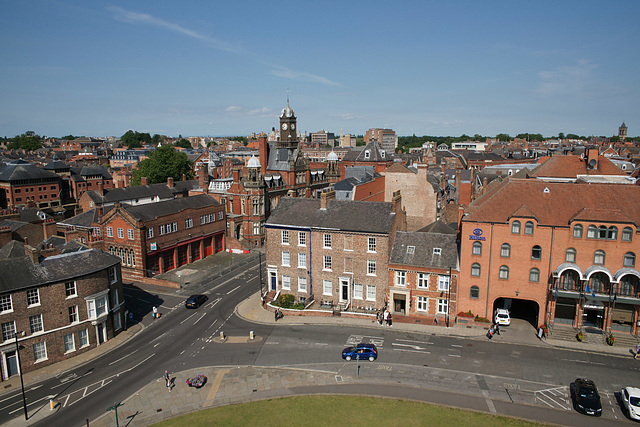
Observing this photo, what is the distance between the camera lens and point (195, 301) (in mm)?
52344

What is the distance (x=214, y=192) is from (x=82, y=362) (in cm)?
4958

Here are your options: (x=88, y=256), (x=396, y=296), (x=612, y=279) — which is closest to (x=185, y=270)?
(x=88, y=256)

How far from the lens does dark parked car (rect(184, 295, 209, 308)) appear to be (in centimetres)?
5194

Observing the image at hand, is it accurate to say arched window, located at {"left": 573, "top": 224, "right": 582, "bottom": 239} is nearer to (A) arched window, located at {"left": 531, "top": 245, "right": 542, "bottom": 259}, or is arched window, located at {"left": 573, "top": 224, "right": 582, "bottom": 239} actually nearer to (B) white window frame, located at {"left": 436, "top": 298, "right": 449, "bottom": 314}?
(A) arched window, located at {"left": 531, "top": 245, "right": 542, "bottom": 259}

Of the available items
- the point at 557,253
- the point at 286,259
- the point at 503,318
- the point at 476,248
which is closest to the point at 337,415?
the point at 503,318

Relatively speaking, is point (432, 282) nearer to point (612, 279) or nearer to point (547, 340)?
point (547, 340)

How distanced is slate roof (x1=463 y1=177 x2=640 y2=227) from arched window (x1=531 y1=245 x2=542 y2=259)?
2.49m

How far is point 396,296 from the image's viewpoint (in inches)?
1875

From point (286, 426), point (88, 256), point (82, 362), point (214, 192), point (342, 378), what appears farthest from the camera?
point (214, 192)

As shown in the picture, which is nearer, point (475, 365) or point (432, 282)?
point (475, 365)

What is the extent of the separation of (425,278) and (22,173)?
101587 millimetres

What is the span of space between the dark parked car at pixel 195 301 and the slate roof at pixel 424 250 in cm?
2345

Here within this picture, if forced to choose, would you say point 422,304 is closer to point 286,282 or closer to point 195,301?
point 286,282

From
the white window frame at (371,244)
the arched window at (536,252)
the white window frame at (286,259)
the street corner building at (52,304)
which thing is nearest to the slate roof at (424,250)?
the white window frame at (371,244)
